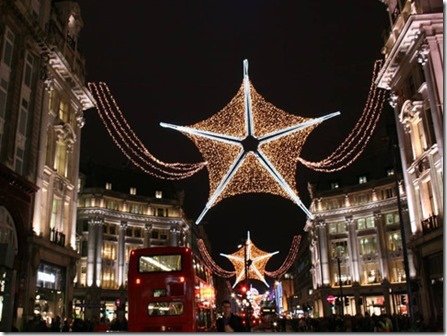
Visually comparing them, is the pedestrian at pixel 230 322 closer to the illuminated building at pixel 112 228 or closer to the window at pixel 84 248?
the illuminated building at pixel 112 228

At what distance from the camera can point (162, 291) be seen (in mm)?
17703

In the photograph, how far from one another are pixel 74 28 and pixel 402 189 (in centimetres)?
4522

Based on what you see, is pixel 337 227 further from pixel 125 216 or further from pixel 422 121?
pixel 422 121

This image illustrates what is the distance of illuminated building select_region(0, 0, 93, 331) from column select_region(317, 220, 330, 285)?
49.7 metres

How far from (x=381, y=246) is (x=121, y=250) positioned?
36037 millimetres

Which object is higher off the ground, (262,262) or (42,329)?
(262,262)

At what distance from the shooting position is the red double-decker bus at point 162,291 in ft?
57.1

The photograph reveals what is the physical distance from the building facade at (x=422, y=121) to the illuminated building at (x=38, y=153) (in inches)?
771

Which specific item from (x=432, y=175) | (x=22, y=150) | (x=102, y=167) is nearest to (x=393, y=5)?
(x=432, y=175)

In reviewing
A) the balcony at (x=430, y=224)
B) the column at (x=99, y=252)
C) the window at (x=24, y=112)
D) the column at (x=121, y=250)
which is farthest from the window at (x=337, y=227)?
the window at (x=24, y=112)

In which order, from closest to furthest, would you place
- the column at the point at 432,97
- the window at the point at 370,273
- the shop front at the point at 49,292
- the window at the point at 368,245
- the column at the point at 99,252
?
1. the column at the point at 432,97
2. the shop front at the point at 49,292
3. the column at the point at 99,252
4. the window at the point at 370,273
5. the window at the point at 368,245

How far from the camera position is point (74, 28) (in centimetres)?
3741

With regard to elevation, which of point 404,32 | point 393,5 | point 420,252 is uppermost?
point 393,5

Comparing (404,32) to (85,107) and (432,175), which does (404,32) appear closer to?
(432,175)
